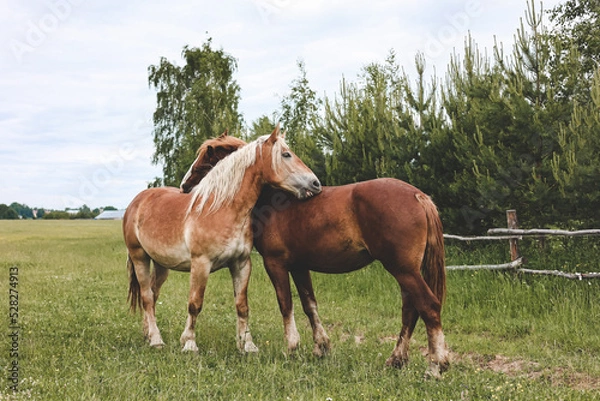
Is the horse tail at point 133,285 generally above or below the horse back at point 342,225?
below

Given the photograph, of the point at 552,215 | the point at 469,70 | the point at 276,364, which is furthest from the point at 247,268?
the point at 469,70

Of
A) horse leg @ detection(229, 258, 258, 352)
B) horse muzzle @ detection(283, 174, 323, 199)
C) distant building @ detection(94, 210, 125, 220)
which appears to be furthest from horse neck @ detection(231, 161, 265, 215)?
distant building @ detection(94, 210, 125, 220)

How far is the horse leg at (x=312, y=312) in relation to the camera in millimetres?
5016

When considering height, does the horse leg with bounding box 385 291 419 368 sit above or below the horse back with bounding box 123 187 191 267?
below

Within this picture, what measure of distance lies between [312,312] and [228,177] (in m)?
1.58

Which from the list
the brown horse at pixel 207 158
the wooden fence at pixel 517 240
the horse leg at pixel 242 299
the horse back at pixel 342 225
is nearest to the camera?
the horse back at pixel 342 225

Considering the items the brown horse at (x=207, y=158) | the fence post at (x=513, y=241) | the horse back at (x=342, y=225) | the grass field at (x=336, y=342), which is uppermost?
the brown horse at (x=207, y=158)

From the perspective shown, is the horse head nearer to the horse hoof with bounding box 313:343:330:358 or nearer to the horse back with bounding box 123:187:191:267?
the horse back with bounding box 123:187:191:267

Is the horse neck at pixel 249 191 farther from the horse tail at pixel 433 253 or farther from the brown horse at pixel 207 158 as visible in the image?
the horse tail at pixel 433 253

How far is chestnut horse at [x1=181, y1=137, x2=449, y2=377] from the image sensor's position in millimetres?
4230

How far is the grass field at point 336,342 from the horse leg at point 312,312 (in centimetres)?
15

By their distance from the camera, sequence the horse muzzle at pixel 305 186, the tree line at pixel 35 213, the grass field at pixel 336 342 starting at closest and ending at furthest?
1. the grass field at pixel 336 342
2. the horse muzzle at pixel 305 186
3. the tree line at pixel 35 213

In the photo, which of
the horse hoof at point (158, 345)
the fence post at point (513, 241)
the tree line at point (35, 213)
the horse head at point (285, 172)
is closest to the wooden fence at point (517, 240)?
the fence post at point (513, 241)

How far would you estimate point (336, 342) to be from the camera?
596cm
